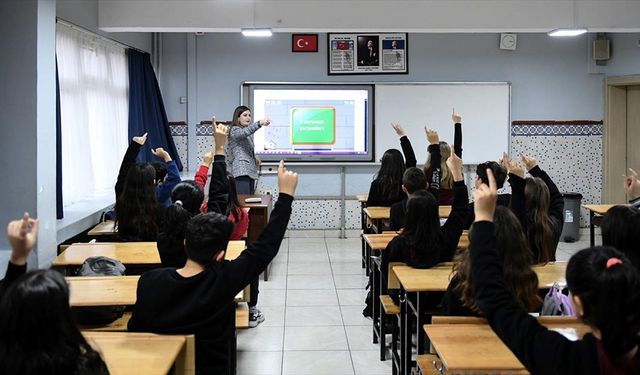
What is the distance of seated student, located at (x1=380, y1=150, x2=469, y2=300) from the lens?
144 inches

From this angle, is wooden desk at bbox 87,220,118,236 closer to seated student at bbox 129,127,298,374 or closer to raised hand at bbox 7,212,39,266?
seated student at bbox 129,127,298,374

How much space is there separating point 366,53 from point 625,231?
694cm

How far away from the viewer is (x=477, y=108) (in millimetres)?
8977

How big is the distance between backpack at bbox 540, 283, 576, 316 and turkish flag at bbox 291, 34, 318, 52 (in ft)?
21.4

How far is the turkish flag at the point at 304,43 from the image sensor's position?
891cm

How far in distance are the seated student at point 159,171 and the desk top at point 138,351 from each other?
2.41 m

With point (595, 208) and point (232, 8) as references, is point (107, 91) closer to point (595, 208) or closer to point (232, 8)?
point (232, 8)

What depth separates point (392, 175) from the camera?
5.74 metres

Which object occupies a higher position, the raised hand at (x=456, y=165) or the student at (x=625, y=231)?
the raised hand at (x=456, y=165)

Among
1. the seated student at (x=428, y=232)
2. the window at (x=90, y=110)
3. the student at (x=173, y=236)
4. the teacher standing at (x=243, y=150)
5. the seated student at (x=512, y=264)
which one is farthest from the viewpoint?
the teacher standing at (x=243, y=150)

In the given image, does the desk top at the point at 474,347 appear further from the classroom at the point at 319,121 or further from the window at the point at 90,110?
the window at the point at 90,110

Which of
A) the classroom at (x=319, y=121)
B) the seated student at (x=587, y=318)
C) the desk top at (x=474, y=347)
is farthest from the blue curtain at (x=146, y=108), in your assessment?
the seated student at (x=587, y=318)

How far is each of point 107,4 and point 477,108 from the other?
16.4 ft

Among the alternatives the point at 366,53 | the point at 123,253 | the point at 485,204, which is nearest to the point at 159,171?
the point at 123,253
